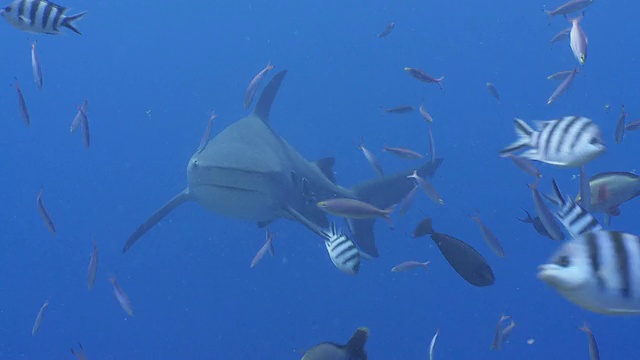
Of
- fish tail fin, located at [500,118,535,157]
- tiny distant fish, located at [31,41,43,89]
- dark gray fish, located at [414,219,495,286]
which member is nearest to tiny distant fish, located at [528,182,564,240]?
fish tail fin, located at [500,118,535,157]

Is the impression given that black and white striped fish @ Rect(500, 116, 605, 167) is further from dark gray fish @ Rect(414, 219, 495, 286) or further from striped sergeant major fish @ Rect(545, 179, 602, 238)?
dark gray fish @ Rect(414, 219, 495, 286)

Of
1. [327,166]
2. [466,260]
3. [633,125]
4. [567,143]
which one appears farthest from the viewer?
[327,166]

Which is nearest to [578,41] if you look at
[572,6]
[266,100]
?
[572,6]

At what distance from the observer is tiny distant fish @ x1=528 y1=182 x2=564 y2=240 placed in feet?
11.7

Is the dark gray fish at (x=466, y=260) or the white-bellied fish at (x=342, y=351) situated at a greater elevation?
the dark gray fish at (x=466, y=260)

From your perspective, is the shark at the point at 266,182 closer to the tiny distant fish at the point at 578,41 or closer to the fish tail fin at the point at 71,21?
the fish tail fin at the point at 71,21

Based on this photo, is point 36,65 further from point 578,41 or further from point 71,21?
point 578,41

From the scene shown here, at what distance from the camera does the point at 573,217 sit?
3.14 metres

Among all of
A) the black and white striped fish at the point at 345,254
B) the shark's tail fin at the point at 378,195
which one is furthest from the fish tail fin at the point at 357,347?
the shark's tail fin at the point at 378,195

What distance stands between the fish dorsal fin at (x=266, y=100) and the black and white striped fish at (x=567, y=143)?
229 inches

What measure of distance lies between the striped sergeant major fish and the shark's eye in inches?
53.2

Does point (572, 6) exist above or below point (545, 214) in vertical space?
above

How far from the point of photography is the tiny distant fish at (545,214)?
3562 mm

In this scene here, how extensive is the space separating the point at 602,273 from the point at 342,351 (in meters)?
1.77
